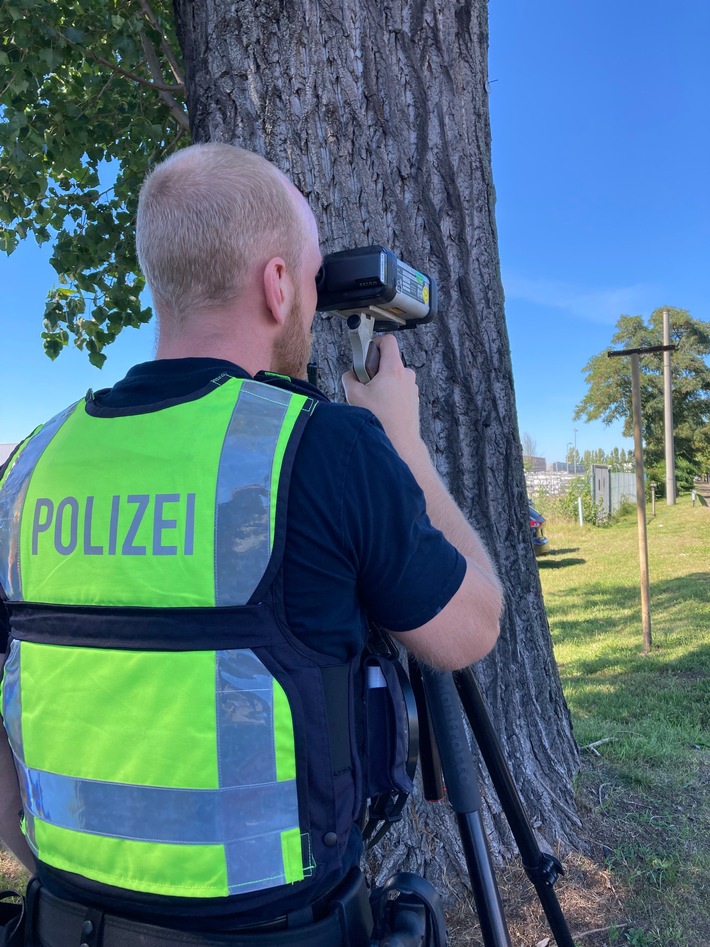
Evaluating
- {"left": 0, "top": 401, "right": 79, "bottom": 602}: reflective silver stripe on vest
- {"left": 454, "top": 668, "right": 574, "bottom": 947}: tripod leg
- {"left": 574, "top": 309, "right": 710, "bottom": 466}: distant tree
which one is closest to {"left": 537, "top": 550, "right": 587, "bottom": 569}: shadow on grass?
{"left": 454, "top": 668, "right": 574, "bottom": 947}: tripod leg

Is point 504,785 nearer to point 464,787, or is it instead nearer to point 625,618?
point 464,787

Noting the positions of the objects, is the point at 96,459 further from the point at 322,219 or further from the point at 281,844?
the point at 322,219

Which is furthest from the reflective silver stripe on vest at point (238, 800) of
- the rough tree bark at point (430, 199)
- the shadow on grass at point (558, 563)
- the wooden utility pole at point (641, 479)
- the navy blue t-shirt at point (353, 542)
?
the shadow on grass at point (558, 563)

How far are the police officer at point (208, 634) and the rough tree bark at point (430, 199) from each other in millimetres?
1175

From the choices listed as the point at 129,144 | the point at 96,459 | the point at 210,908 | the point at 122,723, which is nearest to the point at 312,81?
the point at 96,459

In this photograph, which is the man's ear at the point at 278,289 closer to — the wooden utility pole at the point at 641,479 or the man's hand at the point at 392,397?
the man's hand at the point at 392,397

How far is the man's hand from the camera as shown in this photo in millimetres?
1323

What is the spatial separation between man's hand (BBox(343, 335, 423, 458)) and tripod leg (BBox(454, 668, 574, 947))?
555mm

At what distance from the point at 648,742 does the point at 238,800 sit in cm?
276

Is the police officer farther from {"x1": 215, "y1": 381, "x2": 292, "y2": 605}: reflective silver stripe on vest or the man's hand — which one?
the man's hand

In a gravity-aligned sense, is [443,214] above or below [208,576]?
above

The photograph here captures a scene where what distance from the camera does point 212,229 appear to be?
1.21 m

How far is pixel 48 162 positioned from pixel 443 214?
325cm

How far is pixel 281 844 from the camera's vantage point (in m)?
1.02
